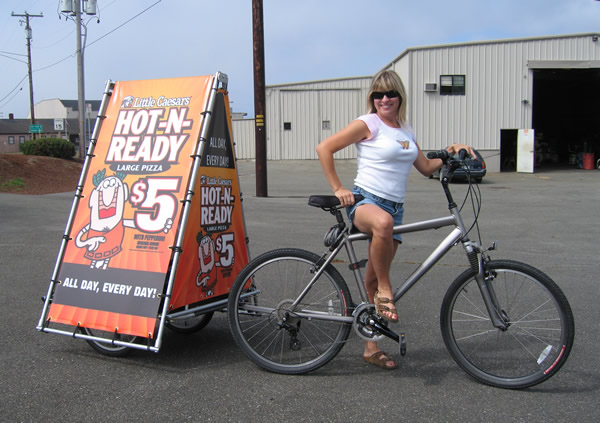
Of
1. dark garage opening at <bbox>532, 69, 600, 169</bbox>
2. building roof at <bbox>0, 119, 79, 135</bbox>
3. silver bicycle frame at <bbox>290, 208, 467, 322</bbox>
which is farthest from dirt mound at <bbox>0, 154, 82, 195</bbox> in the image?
building roof at <bbox>0, 119, 79, 135</bbox>

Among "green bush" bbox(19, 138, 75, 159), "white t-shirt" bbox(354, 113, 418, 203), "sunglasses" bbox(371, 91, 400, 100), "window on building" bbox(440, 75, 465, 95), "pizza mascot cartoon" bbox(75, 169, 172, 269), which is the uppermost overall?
"window on building" bbox(440, 75, 465, 95)

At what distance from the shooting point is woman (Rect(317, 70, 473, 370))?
3383 millimetres

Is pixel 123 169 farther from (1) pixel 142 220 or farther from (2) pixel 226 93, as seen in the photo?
(2) pixel 226 93

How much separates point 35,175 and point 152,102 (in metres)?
16.0

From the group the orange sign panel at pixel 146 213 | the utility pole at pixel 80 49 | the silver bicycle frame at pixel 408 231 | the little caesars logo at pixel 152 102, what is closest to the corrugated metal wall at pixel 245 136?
the utility pole at pixel 80 49

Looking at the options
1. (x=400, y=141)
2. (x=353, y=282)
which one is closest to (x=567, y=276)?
(x=353, y=282)

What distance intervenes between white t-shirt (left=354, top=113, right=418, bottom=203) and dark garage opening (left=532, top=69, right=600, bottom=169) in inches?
1214

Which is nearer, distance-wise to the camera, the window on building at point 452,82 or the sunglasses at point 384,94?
the sunglasses at point 384,94

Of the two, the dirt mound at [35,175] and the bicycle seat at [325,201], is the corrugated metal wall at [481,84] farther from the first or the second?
the bicycle seat at [325,201]

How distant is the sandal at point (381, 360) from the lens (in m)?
3.59

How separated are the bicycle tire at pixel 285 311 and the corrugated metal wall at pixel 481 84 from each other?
81.7 feet

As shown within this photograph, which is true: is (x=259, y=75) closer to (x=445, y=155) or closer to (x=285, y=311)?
(x=445, y=155)

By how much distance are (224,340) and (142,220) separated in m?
1.15

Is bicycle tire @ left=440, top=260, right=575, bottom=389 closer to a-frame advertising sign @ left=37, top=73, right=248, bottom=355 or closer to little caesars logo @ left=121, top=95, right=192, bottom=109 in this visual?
a-frame advertising sign @ left=37, top=73, right=248, bottom=355
